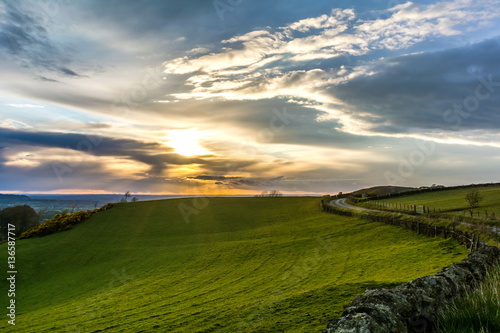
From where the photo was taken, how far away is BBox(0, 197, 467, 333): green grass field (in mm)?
14734

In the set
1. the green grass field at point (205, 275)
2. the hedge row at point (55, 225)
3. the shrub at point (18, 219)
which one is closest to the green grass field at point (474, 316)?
the green grass field at point (205, 275)

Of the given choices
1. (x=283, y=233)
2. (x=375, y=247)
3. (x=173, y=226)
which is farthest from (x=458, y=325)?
(x=173, y=226)

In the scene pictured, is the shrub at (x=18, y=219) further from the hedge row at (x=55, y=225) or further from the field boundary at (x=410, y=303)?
the field boundary at (x=410, y=303)

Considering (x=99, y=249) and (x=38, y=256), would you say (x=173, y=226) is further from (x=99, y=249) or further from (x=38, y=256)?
(x=38, y=256)

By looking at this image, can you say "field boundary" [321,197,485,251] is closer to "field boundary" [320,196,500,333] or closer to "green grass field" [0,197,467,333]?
"green grass field" [0,197,467,333]

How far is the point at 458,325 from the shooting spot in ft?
23.1

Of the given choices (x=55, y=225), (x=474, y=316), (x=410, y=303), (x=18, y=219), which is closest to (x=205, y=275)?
(x=410, y=303)

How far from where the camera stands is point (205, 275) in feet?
107

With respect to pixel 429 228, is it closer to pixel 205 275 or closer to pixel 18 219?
pixel 205 275

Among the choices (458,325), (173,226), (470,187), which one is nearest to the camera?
(458,325)

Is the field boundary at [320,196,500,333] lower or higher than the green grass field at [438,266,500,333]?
higher

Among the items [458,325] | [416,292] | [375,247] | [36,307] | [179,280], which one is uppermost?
[416,292]

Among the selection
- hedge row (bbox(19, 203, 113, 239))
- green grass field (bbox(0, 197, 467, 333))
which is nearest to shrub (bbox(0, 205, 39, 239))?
hedge row (bbox(19, 203, 113, 239))

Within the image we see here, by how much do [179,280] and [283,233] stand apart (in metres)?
26.4
